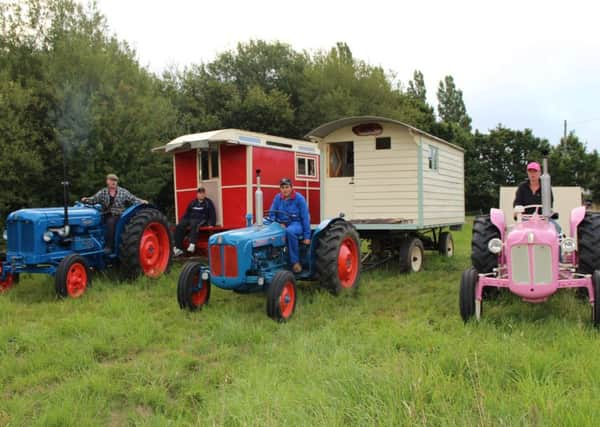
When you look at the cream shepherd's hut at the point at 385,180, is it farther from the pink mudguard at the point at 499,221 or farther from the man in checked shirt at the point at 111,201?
the man in checked shirt at the point at 111,201

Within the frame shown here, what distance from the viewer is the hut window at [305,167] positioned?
1147 centimetres

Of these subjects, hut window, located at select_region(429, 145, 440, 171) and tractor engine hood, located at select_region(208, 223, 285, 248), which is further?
hut window, located at select_region(429, 145, 440, 171)

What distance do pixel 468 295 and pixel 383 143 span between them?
469 cm

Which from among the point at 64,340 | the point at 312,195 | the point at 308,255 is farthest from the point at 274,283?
the point at 312,195

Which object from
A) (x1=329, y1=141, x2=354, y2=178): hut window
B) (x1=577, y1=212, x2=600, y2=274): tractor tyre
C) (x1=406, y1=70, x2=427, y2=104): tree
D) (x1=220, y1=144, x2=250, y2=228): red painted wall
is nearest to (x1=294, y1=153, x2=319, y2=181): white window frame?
(x1=329, y1=141, x2=354, y2=178): hut window

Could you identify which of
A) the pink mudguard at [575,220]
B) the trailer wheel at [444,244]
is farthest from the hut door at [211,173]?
the pink mudguard at [575,220]

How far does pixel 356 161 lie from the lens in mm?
9406

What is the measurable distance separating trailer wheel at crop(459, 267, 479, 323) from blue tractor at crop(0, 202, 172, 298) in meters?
4.79

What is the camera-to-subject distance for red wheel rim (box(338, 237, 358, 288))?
22.8 feet

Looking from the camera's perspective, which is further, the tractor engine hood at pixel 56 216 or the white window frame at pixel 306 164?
the white window frame at pixel 306 164

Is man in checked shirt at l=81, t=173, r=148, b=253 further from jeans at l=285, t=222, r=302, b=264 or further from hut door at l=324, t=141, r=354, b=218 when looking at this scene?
hut door at l=324, t=141, r=354, b=218

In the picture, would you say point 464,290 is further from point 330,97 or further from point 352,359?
point 330,97

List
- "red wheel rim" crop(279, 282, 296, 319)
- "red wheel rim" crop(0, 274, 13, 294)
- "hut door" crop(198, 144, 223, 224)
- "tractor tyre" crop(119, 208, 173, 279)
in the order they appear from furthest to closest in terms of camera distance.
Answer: "hut door" crop(198, 144, 223, 224)
"tractor tyre" crop(119, 208, 173, 279)
"red wheel rim" crop(0, 274, 13, 294)
"red wheel rim" crop(279, 282, 296, 319)

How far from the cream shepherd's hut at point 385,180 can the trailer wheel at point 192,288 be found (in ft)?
11.4
